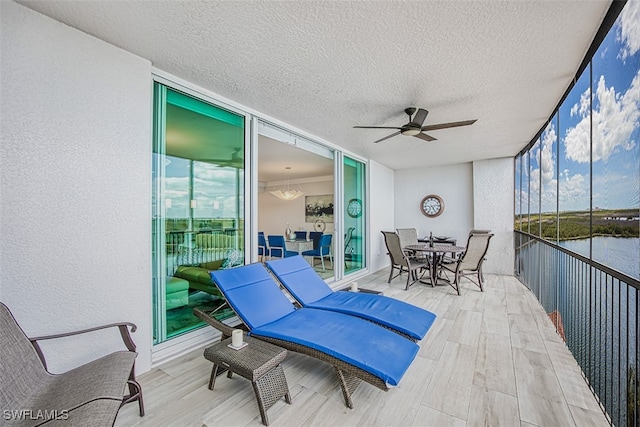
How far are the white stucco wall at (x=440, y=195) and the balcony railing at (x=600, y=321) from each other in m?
2.89

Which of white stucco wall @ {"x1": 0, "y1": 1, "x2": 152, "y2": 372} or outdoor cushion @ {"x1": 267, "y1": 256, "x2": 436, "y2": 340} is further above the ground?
white stucco wall @ {"x1": 0, "y1": 1, "x2": 152, "y2": 372}

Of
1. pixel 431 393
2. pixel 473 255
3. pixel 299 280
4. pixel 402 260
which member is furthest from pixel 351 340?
pixel 473 255

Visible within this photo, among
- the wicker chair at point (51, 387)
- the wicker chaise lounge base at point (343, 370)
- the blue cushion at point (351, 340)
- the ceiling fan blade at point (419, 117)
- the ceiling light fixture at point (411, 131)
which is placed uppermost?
the ceiling fan blade at point (419, 117)

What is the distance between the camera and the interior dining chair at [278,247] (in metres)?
5.80

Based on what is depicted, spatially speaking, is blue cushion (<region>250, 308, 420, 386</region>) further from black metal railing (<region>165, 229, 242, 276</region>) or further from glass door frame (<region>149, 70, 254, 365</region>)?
black metal railing (<region>165, 229, 242, 276</region>)

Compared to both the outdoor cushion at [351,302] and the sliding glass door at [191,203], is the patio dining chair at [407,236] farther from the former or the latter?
the sliding glass door at [191,203]

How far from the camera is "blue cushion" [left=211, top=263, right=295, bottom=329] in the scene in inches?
93.0

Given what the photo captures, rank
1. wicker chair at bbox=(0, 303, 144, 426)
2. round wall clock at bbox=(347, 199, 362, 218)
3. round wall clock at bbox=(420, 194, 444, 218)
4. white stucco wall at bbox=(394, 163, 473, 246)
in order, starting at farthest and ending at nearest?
round wall clock at bbox=(420, 194, 444, 218), white stucco wall at bbox=(394, 163, 473, 246), round wall clock at bbox=(347, 199, 362, 218), wicker chair at bbox=(0, 303, 144, 426)

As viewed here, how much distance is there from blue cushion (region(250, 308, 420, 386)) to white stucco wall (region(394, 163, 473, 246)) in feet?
17.5

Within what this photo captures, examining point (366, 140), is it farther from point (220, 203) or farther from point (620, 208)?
point (620, 208)

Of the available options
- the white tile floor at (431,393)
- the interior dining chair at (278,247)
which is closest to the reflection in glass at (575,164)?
the white tile floor at (431,393)

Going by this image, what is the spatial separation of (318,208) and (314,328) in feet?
21.0

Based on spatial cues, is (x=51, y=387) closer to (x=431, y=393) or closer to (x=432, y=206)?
(x=431, y=393)

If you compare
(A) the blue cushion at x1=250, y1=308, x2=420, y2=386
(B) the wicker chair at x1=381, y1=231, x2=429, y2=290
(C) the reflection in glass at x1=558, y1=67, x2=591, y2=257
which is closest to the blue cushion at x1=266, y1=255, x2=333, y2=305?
(A) the blue cushion at x1=250, y1=308, x2=420, y2=386
